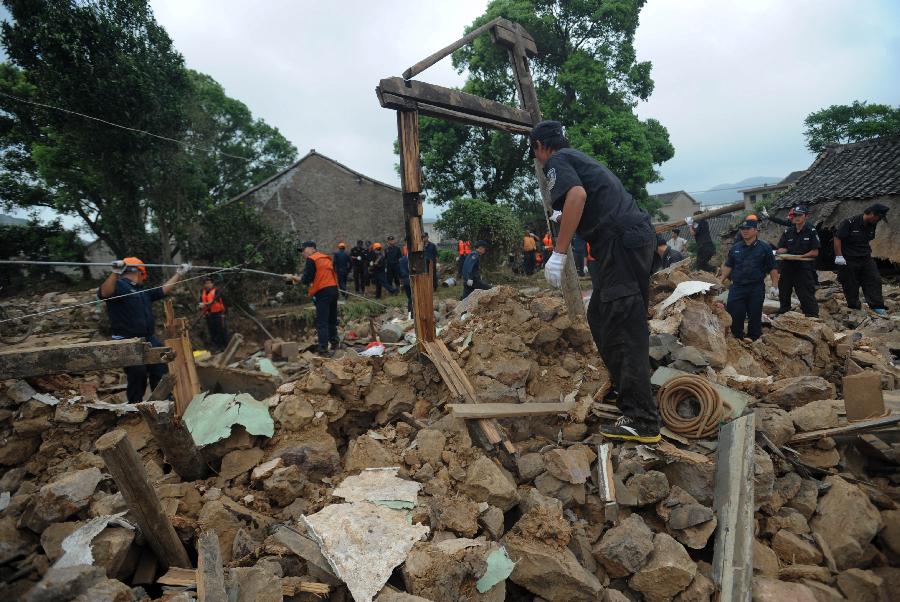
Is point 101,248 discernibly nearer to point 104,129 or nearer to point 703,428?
point 104,129

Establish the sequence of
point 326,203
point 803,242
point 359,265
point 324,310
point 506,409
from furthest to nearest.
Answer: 1. point 326,203
2. point 359,265
3. point 324,310
4. point 803,242
5. point 506,409

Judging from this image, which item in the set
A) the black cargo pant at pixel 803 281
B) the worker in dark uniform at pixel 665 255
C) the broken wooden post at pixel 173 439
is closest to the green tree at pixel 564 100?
the worker in dark uniform at pixel 665 255

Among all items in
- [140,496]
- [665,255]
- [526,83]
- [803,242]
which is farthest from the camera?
[665,255]

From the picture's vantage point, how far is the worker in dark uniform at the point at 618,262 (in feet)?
9.17

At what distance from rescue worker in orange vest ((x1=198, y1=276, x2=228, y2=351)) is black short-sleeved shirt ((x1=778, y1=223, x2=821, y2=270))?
980cm

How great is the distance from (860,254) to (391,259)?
34.7 feet

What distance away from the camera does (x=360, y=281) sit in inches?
564

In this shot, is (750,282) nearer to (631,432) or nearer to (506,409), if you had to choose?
(631,432)

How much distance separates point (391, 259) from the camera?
13.7m

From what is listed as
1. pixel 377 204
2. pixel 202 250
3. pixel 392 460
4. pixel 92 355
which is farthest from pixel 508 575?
pixel 377 204

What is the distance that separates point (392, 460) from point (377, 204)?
18.9m

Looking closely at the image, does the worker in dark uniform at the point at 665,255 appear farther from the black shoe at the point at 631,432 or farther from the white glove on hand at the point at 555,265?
the black shoe at the point at 631,432

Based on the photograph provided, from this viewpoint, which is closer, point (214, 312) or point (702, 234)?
point (214, 312)

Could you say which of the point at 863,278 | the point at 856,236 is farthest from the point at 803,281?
the point at 863,278
